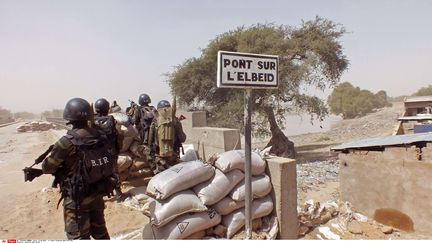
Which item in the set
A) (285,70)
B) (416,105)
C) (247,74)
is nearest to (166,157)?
(247,74)

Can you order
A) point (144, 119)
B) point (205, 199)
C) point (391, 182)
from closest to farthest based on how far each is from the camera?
1. point (205, 199)
2. point (391, 182)
3. point (144, 119)

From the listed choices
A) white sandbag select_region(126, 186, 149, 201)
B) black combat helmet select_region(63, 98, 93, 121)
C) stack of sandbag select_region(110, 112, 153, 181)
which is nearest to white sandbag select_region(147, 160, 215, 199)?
black combat helmet select_region(63, 98, 93, 121)

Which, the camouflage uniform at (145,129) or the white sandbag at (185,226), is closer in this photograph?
the white sandbag at (185,226)

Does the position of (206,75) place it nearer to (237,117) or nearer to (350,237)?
(237,117)

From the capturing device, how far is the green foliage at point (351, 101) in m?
50.9

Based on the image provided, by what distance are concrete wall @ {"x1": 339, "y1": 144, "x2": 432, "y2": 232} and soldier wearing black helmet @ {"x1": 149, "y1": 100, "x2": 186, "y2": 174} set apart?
3.37 meters

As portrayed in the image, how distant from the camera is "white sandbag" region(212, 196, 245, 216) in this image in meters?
3.56

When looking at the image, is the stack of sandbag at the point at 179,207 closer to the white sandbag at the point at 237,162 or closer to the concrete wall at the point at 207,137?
the white sandbag at the point at 237,162

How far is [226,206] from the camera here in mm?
3559

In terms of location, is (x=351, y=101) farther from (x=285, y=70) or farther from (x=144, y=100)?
(x=144, y=100)

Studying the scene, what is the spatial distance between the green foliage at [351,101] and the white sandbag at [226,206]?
163 ft

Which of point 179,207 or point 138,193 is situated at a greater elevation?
point 179,207

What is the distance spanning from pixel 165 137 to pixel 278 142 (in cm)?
1169

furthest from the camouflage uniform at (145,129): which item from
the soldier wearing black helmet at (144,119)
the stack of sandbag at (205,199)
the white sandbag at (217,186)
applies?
the white sandbag at (217,186)
